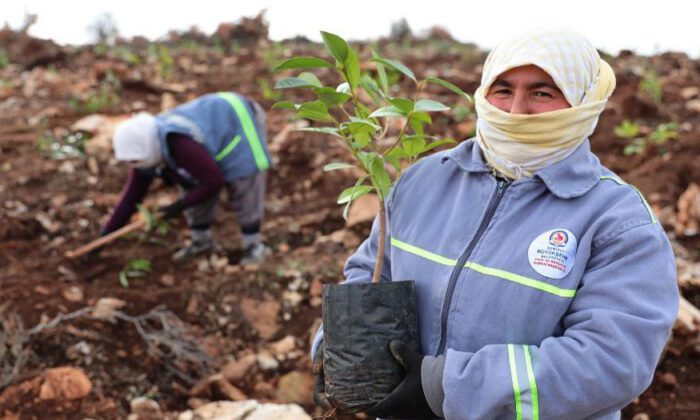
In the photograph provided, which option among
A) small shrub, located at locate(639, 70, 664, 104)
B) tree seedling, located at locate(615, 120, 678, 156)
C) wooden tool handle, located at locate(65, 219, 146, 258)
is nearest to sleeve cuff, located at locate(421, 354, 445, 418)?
wooden tool handle, located at locate(65, 219, 146, 258)

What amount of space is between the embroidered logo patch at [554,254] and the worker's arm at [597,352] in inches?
1.7

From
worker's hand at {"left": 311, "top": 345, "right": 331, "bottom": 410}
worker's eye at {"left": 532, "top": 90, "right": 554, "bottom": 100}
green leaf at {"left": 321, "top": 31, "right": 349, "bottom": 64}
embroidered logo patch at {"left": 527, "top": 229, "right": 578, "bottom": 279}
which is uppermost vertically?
green leaf at {"left": 321, "top": 31, "right": 349, "bottom": 64}

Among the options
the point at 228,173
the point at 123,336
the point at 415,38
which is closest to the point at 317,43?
the point at 415,38

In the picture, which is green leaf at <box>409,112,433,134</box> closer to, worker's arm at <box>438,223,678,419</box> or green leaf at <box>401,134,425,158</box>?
green leaf at <box>401,134,425,158</box>

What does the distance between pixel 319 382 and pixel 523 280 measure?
57 cm

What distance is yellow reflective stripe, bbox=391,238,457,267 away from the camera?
1.36 metres

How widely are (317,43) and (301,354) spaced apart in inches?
356

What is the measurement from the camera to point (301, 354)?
317 centimetres

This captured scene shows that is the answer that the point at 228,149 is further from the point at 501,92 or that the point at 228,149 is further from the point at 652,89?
the point at 652,89

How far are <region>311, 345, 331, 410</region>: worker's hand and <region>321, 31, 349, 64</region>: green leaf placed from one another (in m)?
0.67

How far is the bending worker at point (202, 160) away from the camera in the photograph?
360cm

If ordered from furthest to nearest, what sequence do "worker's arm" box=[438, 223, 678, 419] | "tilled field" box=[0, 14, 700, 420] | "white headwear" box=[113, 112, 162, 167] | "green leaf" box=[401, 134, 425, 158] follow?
1. "white headwear" box=[113, 112, 162, 167]
2. "tilled field" box=[0, 14, 700, 420]
3. "green leaf" box=[401, 134, 425, 158]
4. "worker's arm" box=[438, 223, 678, 419]

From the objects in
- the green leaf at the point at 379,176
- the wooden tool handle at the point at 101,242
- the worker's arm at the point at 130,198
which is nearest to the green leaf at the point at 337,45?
the green leaf at the point at 379,176

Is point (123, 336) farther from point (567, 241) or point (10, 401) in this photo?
point (567, 241)
